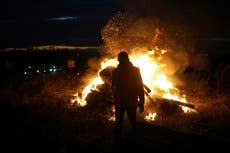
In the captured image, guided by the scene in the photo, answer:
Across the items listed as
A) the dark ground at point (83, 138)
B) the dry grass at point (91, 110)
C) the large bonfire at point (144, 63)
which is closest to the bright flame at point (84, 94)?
the large bonfire at point (144, 63)

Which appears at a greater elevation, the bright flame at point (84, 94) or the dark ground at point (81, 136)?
the bright flame at point (84, 94)

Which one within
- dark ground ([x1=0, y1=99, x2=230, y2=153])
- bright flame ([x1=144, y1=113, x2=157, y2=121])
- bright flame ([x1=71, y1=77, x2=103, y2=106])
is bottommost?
dark ground ([x1=0, y1=99, x2=230, y2=153])

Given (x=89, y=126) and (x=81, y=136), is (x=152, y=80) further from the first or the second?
(x=81, y=136)

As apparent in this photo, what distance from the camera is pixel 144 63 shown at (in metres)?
13.8

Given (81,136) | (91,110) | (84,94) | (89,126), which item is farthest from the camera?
(84,94)

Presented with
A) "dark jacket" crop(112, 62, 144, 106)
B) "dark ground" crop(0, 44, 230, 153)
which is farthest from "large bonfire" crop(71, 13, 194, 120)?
"dark jacket" crop(112, 62, 144, 106)

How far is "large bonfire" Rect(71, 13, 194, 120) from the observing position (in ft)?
39.9

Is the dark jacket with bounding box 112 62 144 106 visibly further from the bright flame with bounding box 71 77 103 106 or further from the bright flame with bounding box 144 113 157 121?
the bright flame with bounding box 71 77 103 106

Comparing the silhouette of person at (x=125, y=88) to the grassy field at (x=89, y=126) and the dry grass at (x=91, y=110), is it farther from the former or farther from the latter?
the dry grass at (x=91, y=110)

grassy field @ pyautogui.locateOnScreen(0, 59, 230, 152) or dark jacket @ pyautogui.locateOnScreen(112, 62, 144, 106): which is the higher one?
dark jacket @ pyautogui.locateOnScreen(112, 62, 144, 106)

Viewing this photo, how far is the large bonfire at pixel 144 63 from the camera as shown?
12.2 m

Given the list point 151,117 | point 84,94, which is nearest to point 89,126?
point 151,117

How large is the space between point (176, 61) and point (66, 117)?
854 cm

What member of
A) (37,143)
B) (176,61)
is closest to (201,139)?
(37,143)
